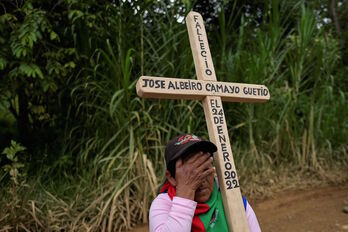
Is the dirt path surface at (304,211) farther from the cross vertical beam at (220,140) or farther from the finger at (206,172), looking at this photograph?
the finger at (206,172)

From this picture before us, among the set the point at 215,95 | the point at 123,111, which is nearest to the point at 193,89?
the point at 215,95

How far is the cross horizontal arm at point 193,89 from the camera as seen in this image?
1310mm

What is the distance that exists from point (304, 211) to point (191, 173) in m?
2.45

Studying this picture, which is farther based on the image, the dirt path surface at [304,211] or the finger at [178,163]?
the dirt path surface at [304,211]

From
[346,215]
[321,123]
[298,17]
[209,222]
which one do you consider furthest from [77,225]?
[298,17]

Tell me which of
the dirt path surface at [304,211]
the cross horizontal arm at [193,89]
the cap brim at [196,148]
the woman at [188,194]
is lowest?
the dirt path surface at [304,211]

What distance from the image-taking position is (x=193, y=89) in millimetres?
1435

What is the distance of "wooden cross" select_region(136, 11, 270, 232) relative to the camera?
133 cm

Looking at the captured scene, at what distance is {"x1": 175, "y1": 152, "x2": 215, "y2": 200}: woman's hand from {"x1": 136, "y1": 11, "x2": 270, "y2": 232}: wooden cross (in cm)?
17

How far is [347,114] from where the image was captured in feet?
14.0

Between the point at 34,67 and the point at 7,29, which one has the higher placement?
the point at 7,29

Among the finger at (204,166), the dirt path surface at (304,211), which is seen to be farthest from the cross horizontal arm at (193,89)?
the dirt path surface at (304,211)

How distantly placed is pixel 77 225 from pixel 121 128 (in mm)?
832

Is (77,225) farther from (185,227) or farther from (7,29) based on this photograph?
(7,29)
